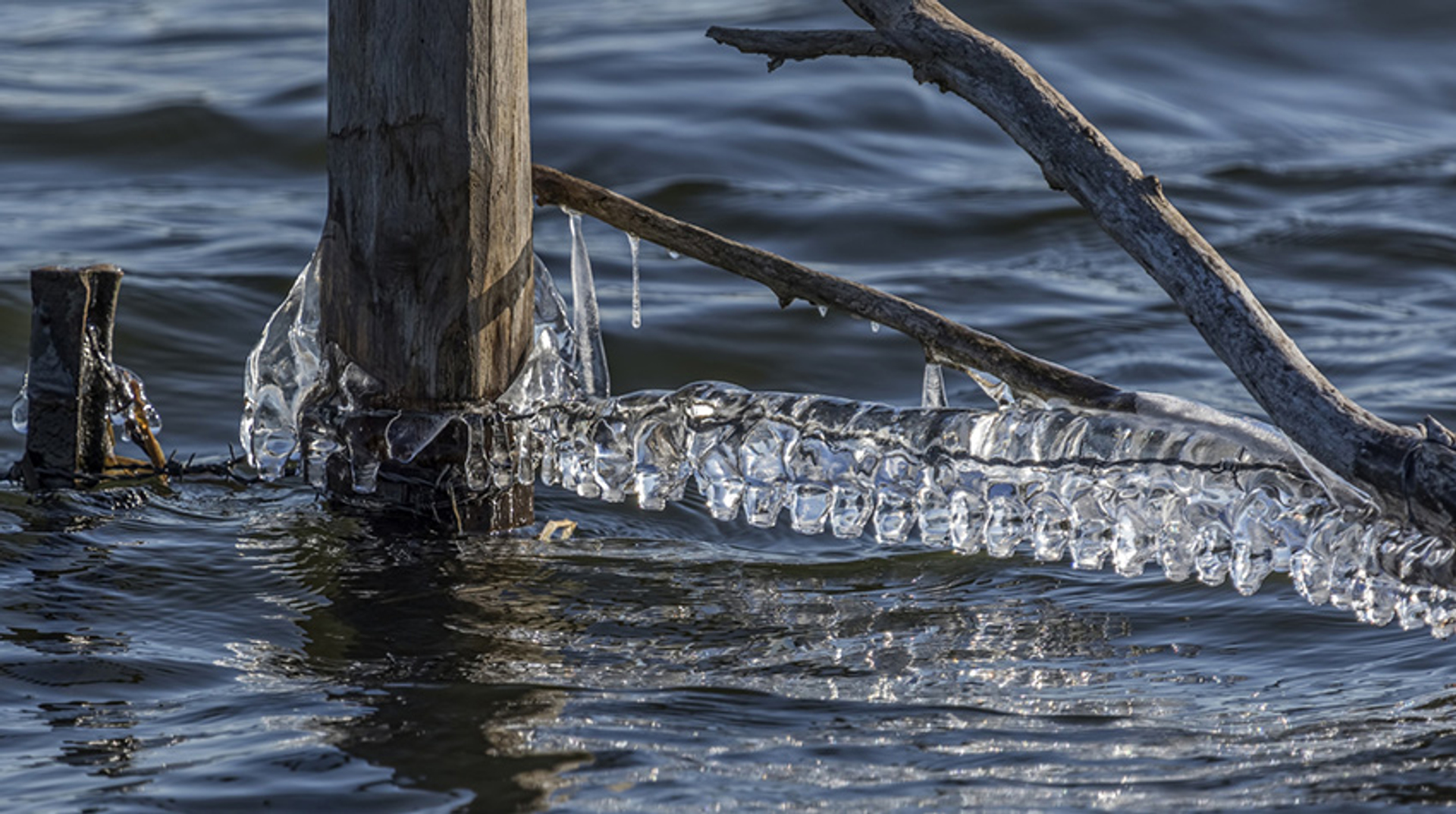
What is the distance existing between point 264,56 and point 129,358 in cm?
623

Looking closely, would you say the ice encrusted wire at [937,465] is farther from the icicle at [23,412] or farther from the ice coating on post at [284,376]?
the icicle at [23,412]

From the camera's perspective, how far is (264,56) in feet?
41.0

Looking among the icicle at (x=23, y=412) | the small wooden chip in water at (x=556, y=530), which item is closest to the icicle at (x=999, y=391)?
the small wooden chip in water at (x=556, y=530)

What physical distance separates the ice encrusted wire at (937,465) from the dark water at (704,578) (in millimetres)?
273

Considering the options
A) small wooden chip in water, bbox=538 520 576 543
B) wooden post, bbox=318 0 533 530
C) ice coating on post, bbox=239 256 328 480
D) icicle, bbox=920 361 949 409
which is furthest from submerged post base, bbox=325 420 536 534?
icicle, bbox=920 361 949 409

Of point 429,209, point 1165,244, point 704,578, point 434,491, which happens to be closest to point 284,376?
point 434,491

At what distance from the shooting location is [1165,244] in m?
3.41

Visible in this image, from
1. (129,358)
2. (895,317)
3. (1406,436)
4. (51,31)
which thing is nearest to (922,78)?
(895,317)

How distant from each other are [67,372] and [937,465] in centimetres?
234

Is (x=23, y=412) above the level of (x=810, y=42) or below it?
below

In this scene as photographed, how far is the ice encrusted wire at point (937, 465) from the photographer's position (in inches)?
142

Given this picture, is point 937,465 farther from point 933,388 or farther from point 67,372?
point 67,372

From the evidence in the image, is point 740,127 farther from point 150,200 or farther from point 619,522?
point 619,522

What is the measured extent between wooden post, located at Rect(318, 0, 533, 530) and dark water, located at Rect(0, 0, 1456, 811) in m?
0.49
